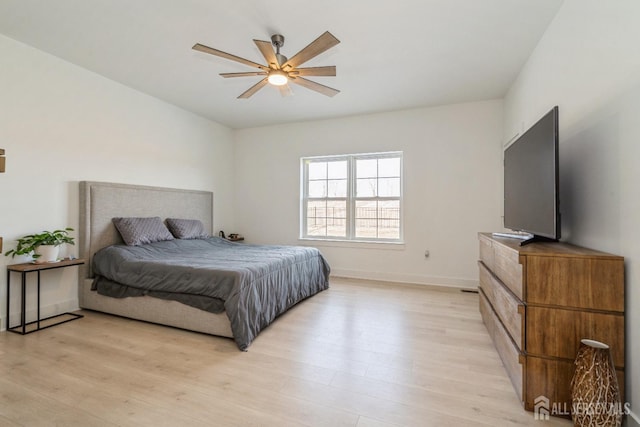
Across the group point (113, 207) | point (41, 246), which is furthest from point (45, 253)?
point (113, 207)

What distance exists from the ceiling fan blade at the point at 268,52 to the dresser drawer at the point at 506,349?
8.55 ft

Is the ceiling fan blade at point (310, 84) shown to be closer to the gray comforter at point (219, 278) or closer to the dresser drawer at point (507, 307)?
the gray comforter at point (219, 278)

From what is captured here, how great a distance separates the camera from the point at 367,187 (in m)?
4.90

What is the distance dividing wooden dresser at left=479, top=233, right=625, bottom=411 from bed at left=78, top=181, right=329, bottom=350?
192cm

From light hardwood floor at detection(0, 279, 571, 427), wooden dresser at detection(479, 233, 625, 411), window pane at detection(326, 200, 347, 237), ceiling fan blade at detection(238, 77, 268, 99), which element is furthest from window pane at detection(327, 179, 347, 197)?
wooden dresser at detection(479, 233, 625, 411)

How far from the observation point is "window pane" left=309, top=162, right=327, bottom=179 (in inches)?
205

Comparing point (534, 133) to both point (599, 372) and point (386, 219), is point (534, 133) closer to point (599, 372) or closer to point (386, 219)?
point (599, 372)

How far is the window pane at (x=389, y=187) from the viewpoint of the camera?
473cm

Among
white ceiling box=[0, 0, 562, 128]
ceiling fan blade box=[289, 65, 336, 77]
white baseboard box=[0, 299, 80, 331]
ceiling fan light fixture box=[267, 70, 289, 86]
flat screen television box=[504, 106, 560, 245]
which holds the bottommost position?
white baseboard box=[0, 299, 80, 331]

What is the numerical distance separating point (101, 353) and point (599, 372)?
3135 millimetres

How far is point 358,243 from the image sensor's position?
4820mm

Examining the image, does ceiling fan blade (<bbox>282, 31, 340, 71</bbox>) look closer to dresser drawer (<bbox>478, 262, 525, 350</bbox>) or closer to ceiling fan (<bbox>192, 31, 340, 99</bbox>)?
ceiling fan (<bbox>192, 31, 340, 99</bbox>)

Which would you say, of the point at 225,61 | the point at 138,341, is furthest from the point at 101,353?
the point at 225,61

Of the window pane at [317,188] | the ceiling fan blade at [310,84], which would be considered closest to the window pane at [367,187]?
the window pane at [317,188]
